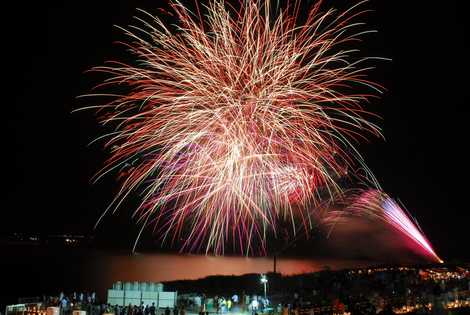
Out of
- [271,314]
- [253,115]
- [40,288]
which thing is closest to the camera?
[271,314]

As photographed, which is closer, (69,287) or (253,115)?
(253,115)

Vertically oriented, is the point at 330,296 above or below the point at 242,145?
below

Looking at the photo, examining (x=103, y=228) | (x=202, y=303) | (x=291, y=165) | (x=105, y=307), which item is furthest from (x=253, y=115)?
(x=103, y=228)

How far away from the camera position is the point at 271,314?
18.0 m

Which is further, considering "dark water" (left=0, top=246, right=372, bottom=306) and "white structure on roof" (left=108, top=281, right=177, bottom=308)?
"dark water" (left=0, top=246, right=372, bottom=306)

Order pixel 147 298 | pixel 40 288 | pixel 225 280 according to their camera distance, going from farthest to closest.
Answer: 1. pixel 40 288
2. pixel 225 280
3. pixel 147 298

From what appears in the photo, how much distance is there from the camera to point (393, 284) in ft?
80.6

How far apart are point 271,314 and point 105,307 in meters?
5.64

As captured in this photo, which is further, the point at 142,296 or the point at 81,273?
the point at 81,273

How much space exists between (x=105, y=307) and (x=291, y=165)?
8.90 meters

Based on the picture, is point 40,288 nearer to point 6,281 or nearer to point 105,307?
point 6,281

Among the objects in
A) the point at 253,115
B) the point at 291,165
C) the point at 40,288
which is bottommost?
the point at 40,288

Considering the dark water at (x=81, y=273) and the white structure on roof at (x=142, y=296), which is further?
the dark water at (x=81, y=273)

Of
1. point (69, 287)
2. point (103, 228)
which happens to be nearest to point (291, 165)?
point (69, 287)
